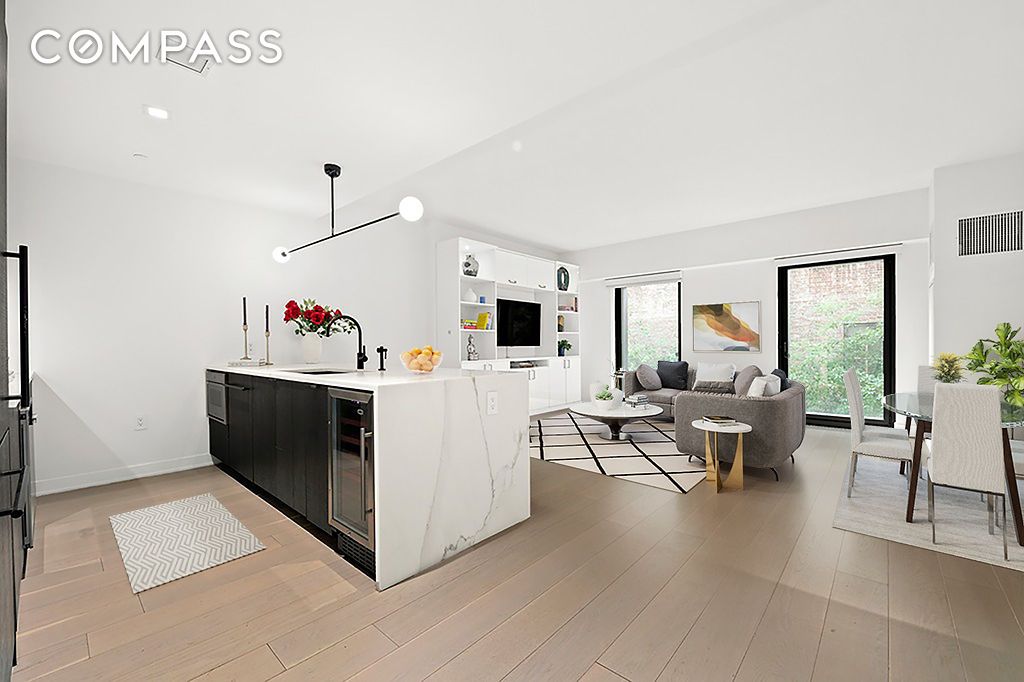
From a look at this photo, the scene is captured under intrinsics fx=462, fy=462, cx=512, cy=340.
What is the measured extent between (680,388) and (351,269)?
4.58 meters

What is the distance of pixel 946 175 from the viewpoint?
4.22 m

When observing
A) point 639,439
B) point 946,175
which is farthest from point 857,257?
point 639,439

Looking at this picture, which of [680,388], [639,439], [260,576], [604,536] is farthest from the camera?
[680,388]

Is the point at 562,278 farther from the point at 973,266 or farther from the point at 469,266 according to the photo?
the point at 973,266

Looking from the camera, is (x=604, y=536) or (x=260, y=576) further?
(x=604, y=536)

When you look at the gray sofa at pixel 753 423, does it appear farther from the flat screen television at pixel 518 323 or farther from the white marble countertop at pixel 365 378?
the flat screen television at pixel 518 323

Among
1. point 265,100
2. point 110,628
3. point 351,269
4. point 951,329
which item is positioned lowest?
point 110,628

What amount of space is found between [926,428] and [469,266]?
15.7 feet

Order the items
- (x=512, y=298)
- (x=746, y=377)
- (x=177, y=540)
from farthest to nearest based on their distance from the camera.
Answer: (x=512, y=298) < (x=746, y=377) < (x=177, y=540)

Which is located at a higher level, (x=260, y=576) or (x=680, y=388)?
(x=680, y=388)

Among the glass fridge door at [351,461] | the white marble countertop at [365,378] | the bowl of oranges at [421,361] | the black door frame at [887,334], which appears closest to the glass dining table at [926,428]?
the black door frame at [887,334]

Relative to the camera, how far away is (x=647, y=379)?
6391 millimetres

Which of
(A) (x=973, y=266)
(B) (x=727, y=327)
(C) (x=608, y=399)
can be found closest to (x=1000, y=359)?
(A) (x=973, y=266)

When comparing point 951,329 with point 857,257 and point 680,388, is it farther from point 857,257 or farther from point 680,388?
point 680,388
